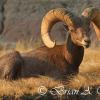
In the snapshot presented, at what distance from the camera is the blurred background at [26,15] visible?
30125 millimetres

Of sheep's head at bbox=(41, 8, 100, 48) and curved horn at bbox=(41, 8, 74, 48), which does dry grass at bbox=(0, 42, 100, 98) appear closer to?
sheep's head at bbox=(41, 8, 100, 48)

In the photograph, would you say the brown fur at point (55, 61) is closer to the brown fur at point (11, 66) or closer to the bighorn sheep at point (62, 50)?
the bighorn sheep at point (62, 50)

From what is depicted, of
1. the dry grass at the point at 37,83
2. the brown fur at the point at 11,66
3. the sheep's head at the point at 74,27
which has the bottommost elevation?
the dry grass at the point at 37,83

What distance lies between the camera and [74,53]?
584 inches

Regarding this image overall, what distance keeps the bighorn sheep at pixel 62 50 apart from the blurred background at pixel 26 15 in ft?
44.8

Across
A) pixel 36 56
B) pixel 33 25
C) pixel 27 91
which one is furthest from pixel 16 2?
pixel 27 91

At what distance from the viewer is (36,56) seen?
15.1m

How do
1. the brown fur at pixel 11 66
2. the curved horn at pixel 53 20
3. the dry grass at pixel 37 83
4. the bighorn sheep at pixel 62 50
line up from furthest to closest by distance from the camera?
the curved horn at pixel 53 20
the bighorn sheep at pixel 62 50
the brown fur at pixel 11 66
the dry grass at pixel 37 83

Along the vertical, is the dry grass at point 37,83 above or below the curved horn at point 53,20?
below

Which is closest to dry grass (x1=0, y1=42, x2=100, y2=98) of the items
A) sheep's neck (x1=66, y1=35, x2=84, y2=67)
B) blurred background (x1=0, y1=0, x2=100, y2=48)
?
sheep's neck (x1=66, y1=35, x2=84, y2=67)

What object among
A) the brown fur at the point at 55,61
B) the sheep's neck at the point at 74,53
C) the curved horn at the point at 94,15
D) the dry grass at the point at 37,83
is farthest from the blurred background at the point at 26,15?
the dry grass at the point at 37,83

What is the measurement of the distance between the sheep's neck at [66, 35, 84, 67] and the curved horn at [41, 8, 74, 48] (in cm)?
41

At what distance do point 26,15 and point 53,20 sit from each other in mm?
17344

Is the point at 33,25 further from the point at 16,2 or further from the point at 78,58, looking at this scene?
the point at 78,58
